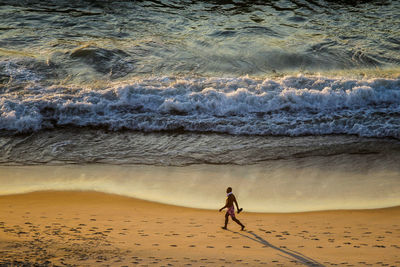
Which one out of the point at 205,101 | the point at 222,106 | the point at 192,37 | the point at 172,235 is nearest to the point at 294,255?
the point at 172,235

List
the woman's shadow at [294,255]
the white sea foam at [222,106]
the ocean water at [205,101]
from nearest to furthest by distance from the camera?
1. the woman's shadow at [294,255]
2. the ocean water at [205,101]
3. the white sea foam at [222,106]

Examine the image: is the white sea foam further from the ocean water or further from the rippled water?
the rippled water

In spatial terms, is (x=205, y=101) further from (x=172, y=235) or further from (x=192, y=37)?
(x=172, y=235)

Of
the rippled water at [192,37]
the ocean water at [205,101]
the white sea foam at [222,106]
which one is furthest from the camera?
the rippled water at [192,37]

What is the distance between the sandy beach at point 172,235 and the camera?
5.64 m

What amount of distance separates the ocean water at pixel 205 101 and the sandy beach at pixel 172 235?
46 cm

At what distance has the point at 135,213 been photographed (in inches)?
291

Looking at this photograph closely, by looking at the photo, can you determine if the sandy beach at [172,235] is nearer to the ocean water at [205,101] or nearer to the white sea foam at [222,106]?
the ocean water at [205,101]

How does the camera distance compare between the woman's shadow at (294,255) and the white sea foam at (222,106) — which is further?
the white sea foam at (222,106)

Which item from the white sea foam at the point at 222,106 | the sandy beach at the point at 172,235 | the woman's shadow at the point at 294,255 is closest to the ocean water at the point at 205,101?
the white sea foam at the point at 222,106

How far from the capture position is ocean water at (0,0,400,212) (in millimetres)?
8578

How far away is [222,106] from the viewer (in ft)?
39.3

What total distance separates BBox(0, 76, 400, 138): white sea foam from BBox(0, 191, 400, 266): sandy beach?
3.58 metres

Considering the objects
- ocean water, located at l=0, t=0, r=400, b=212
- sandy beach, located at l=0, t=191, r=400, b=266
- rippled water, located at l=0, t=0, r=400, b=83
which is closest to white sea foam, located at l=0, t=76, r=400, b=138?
ocean water, located at l=0, t=0, r=400, b=212
